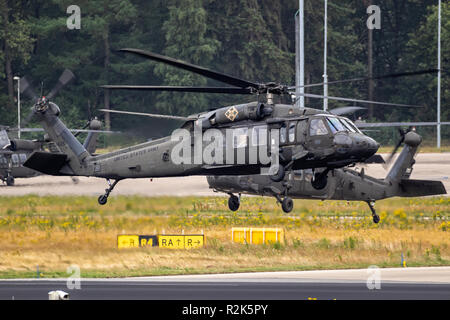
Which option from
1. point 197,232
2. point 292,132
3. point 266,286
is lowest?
point 266,286

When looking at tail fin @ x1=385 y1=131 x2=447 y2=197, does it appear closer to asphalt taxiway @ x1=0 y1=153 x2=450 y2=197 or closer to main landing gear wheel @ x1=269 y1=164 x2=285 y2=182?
main landing gear wheel @ x1=269 y1=164 x2=285 y2=182

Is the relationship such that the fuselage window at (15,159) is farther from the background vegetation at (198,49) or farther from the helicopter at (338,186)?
the helicopter at (338,186)

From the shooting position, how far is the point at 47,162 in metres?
33.4

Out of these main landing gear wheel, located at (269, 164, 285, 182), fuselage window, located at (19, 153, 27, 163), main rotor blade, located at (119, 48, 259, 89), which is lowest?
main landing gear wheel, located at (269, 164, 285, 182)

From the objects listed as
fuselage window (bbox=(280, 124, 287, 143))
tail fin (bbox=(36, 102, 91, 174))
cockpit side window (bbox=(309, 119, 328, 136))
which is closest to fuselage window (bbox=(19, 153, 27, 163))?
tail fin (bbox=(36, 102, 91, 174))

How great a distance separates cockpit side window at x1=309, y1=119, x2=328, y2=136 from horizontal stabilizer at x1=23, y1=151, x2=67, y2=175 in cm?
1047

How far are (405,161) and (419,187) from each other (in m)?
1.42

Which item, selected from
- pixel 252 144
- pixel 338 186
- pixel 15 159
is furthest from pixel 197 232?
pixel 15 159

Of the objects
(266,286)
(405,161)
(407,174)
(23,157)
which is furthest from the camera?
(23,157)

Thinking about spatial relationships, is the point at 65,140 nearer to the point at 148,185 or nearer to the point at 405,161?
the point at 405,161

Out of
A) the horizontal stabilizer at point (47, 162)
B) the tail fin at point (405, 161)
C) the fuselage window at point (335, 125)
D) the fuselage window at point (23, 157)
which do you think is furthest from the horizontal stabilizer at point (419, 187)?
the fuselage window at point (23, 157)

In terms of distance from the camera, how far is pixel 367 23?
278 ft

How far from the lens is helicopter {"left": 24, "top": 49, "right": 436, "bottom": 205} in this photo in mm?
28344
